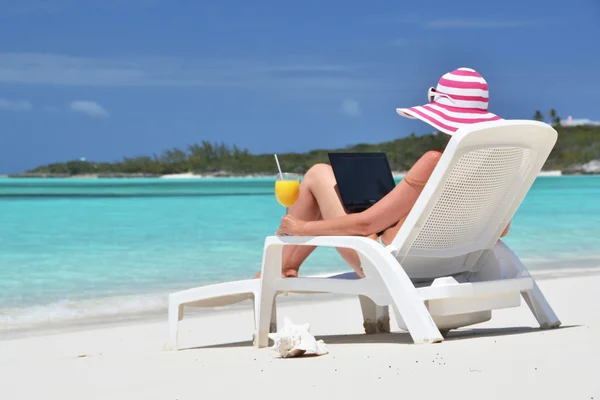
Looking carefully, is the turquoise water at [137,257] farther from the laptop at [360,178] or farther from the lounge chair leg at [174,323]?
the laptop at [360,178]

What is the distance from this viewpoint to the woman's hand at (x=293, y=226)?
4121 mm

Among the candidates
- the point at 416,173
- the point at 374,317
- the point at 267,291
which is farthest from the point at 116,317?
the point at 416,173

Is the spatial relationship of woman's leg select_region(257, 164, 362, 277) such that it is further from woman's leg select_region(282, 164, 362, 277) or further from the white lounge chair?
the white lounge chair

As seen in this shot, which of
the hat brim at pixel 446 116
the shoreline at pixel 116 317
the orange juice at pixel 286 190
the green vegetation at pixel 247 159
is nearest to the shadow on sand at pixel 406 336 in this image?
the orange juice at pixel 286 190

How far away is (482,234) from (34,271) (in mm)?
7416

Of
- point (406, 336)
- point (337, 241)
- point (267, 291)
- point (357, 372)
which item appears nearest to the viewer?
point (357, 372)

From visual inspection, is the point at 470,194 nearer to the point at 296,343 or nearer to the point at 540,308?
the point at 540,308

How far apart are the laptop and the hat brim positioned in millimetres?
391

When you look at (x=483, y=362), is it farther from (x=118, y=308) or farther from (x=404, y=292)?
(x=118, y=308)

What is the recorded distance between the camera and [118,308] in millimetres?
7723

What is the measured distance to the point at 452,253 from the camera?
416 cm

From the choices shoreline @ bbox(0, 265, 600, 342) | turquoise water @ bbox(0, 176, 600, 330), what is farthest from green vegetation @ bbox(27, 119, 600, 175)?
shoreline @ bbox(0, 265, 600, 342)

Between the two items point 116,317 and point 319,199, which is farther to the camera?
point 116,317

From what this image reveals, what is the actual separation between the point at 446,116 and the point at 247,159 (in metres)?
96.5
